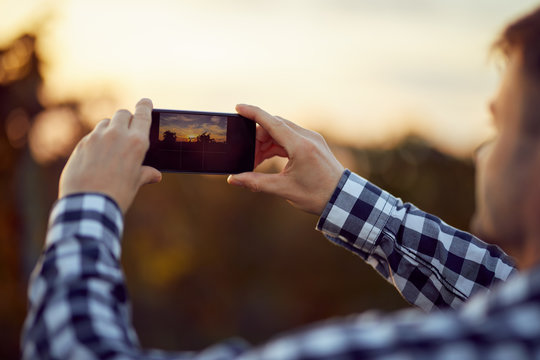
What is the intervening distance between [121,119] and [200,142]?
22.8 inches

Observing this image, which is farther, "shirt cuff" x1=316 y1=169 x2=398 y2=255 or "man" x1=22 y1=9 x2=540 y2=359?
"shirt cuff" x1=316 y1=169 x2=398 y2=255

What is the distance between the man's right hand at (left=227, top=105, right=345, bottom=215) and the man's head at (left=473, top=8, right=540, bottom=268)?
0.78 m

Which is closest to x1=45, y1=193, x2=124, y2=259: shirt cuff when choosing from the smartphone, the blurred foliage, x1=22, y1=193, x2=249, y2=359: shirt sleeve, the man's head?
x1=22, y1=193, x2=249, y2=359: shirt sleeve

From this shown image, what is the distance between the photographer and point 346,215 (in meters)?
1.79

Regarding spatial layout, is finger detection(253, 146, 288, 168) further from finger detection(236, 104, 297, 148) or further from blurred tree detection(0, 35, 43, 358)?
blurred tree detection(0, 35, 43, 358)

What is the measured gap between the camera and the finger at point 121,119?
130 cm

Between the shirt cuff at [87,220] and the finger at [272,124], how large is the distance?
82cm

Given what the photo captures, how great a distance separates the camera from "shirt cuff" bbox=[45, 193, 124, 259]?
1054mm

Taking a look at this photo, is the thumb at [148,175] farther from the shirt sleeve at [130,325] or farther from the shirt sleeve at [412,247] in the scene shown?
the shirt sleeve at [412,247]

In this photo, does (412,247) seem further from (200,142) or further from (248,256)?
(248,256)

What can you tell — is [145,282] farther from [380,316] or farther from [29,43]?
[380,316]

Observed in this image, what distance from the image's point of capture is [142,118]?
136 cm

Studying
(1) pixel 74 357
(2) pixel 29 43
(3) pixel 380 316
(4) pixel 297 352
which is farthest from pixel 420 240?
(2) pixel 29 43

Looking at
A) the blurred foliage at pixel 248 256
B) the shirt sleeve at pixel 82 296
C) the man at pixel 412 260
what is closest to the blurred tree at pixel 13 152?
the blurred foliage at pixel 248 256
